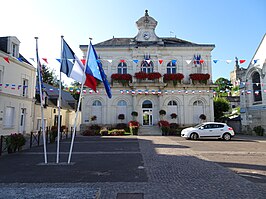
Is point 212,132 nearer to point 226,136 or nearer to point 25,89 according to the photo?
point 226,136

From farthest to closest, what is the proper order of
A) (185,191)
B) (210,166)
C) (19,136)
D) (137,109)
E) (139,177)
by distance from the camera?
1. (137,109)
2. (19,136)
3. (210,166)
4. (139,177)
5. (185,191)

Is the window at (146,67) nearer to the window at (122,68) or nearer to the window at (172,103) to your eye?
the window at (122,68)

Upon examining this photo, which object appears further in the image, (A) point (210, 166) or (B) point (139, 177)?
(A) point (210, 166)

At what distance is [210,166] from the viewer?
6.80 m

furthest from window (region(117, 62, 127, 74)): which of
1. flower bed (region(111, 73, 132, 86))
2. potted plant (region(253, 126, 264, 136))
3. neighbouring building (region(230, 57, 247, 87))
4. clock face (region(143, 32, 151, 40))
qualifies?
potted plant (region(253, 126, 264, 136))

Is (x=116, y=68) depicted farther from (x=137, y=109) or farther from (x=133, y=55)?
(x=137, y=109)

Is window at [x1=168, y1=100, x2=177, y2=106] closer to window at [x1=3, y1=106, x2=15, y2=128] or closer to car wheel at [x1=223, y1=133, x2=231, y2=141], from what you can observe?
car wheel at [x1=223, y1=133, x2=231, y2=141]

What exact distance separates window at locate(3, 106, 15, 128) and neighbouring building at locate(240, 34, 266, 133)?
72.1ft

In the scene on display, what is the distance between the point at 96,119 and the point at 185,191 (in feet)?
67.2

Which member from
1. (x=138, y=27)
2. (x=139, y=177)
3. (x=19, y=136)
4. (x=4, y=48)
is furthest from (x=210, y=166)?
(x=138, y=27)

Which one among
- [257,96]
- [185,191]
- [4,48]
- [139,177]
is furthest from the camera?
[257,96]

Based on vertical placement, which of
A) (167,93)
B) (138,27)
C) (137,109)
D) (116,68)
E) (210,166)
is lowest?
(210,166)

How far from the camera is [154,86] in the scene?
23.8 meters

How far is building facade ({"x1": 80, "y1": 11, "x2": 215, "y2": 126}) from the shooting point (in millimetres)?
23984
